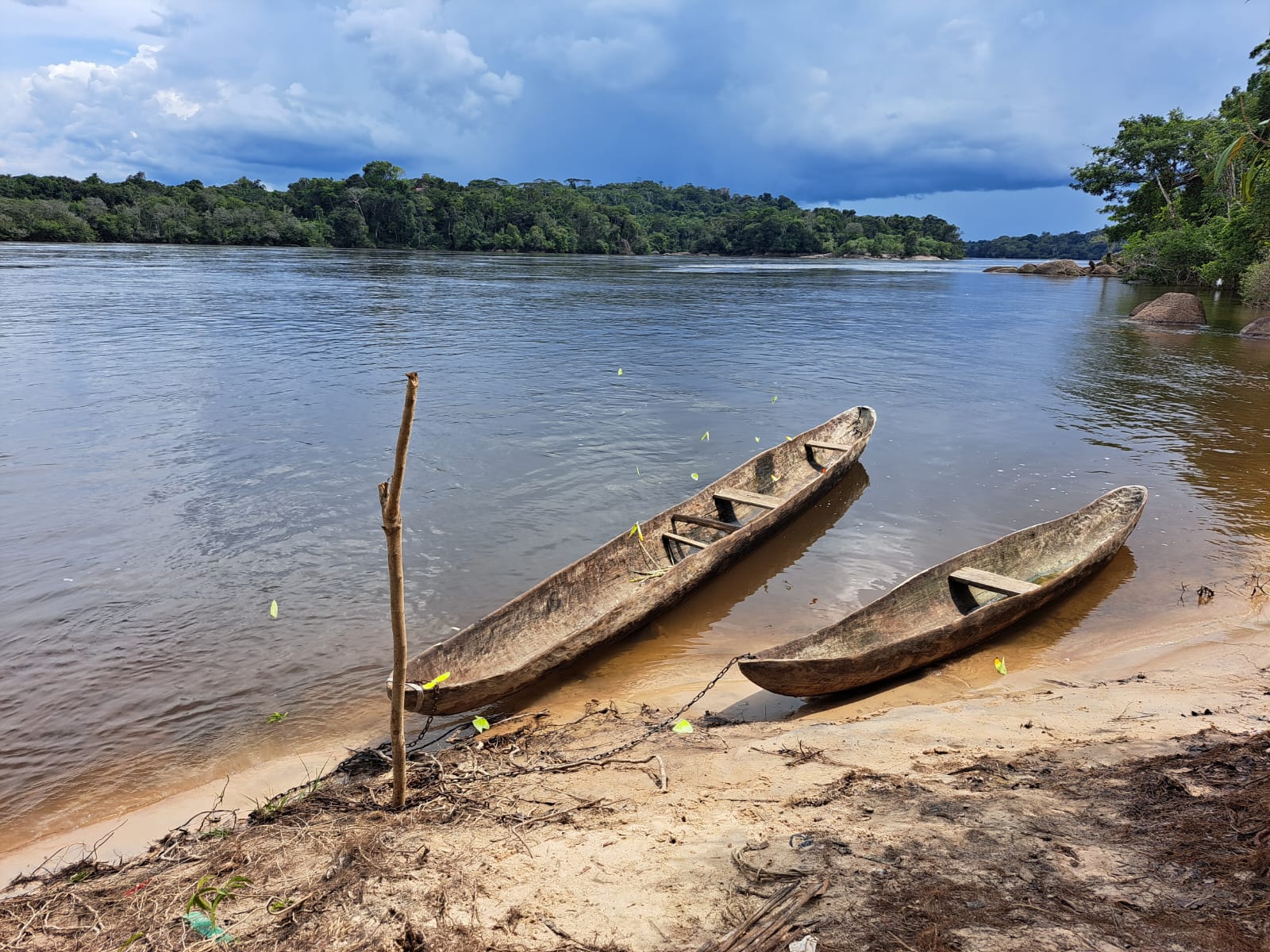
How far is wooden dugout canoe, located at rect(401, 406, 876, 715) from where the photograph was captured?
5168 millimetres

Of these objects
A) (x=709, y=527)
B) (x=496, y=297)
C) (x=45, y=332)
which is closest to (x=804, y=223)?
(x=496, y=297)

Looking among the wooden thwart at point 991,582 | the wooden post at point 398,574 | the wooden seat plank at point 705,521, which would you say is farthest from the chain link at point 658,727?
the wooden thwart at point 991,582

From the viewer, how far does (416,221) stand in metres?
99.5

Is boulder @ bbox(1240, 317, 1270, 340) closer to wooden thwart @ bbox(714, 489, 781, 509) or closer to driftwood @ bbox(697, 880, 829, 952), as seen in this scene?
wooden thwart @ bbox(714, 489, 781, 509)

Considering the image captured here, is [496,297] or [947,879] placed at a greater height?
[496,297]

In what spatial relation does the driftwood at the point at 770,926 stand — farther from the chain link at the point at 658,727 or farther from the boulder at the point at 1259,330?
the boulder at the point at 1259,330

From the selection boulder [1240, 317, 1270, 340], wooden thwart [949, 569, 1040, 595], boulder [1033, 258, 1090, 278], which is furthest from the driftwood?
boulder [1033, 258, 1090, 278]

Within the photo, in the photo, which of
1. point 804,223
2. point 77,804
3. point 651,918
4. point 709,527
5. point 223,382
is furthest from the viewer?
point 804,223

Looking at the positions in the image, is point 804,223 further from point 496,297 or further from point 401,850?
point 401,850

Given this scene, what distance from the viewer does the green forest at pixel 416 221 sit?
7950 cm

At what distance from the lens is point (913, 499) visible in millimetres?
9914

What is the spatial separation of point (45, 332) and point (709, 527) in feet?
69.4

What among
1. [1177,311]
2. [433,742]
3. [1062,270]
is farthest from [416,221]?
[433,742]

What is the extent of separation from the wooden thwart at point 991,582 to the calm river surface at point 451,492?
1.57 ft
